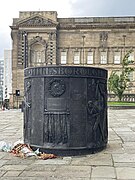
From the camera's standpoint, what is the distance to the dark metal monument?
637 cm

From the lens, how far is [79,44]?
195 feet

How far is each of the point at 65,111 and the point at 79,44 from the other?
53757 millimetres

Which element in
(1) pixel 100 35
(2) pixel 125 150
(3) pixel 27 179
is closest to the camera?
(3) pixel 27 179

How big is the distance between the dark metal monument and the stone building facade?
51903 millimetres

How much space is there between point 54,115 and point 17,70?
54.0 meters

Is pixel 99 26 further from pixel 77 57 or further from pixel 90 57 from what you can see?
pixel 77 57

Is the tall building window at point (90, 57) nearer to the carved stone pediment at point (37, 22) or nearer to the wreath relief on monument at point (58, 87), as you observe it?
the carved stone pediment at point (37, 22)

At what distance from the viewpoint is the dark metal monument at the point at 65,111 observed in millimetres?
6371

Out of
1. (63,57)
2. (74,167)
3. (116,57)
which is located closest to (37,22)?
(63,57)

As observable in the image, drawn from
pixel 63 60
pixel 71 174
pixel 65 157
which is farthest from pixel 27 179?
pixel 63 60

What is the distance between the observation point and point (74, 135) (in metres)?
6.37

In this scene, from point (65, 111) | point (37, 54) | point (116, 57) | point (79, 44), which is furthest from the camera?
point (37, 54)

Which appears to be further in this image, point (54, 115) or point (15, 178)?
point (54, 115)

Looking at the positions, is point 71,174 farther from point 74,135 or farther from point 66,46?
point 66,46
